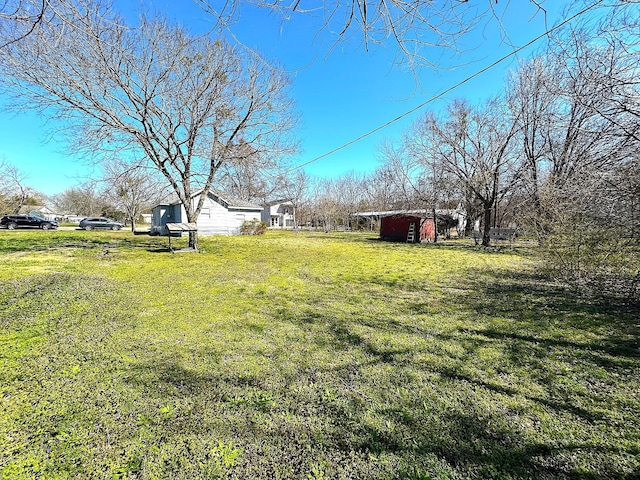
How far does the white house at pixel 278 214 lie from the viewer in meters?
49.0

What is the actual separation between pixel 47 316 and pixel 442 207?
65.2ft

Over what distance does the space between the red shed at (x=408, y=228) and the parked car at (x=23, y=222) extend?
30.5 m

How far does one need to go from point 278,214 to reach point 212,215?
27700mm

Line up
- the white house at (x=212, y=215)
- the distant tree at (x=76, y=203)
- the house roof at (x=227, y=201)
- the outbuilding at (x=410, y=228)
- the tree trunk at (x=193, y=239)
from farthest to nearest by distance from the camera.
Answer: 1. the distant tree at (x=76, y=203)
2. the house roof at (x=227, y=201)
3. the white house at (x=212, y=215)
4. the outbuilding at (x=410, y=228)
5. the tree trunk at (x=193, y=239)

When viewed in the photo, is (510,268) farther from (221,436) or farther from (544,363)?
(221,436)

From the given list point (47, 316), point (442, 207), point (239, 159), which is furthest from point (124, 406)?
point (442, 207)

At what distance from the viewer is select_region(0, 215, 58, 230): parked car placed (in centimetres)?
2291

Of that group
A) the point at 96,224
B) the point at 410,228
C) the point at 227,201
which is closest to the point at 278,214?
the point at 96,224

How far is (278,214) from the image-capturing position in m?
49.1

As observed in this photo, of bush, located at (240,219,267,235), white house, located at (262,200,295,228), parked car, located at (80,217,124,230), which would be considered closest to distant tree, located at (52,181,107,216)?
parked car, located at (80,217,124,230)

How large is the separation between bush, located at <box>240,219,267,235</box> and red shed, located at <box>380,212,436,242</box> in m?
10.5

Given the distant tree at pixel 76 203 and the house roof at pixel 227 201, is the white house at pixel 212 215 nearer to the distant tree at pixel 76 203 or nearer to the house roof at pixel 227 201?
the house roof at pixel 227 201

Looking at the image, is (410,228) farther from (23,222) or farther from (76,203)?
(76,203)

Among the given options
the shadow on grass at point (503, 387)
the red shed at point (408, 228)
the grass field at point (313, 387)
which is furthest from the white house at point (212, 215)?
the shadow on grass at point (503, 387)
